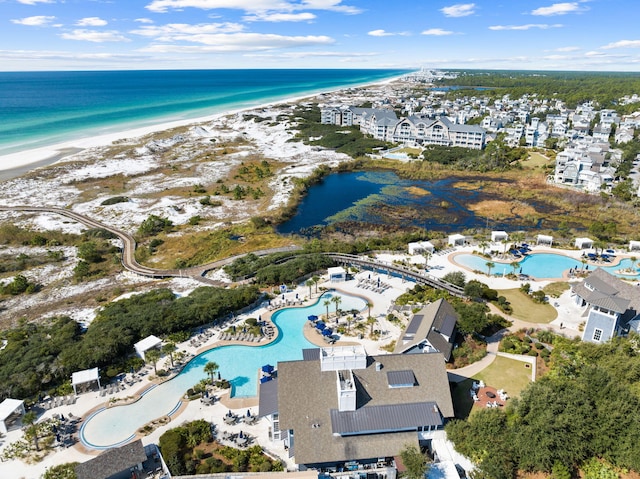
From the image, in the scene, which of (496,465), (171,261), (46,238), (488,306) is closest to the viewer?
(496,465)

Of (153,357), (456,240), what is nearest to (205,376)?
(153,357)

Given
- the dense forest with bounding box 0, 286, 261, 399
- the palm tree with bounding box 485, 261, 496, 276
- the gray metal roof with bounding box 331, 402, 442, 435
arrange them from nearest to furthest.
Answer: the gray metal roof with bounding box 331, 402, 442, 435
the dense forest with bounding box 0, 286, 261, 399
the palm tree with bounding box 485, 261, 496, 276

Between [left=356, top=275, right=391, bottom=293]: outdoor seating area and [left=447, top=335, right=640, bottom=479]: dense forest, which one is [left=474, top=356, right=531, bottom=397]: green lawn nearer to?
[left=447, top=335, right=640, bottom=479]: dense forest

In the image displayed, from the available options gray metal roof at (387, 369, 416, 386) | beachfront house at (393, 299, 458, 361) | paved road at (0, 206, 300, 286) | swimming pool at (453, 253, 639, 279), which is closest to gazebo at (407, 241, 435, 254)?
swimming pool at (453, 253, 639, 279)

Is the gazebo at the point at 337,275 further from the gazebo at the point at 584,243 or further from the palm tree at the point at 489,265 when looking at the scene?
the gazebo at the point at 584,243

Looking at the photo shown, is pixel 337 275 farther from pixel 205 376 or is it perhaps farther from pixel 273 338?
pixel 205 376

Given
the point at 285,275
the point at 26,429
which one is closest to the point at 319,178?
the point at 285,275

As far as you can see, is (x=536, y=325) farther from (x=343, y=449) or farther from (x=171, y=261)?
(x=171, y=261)
